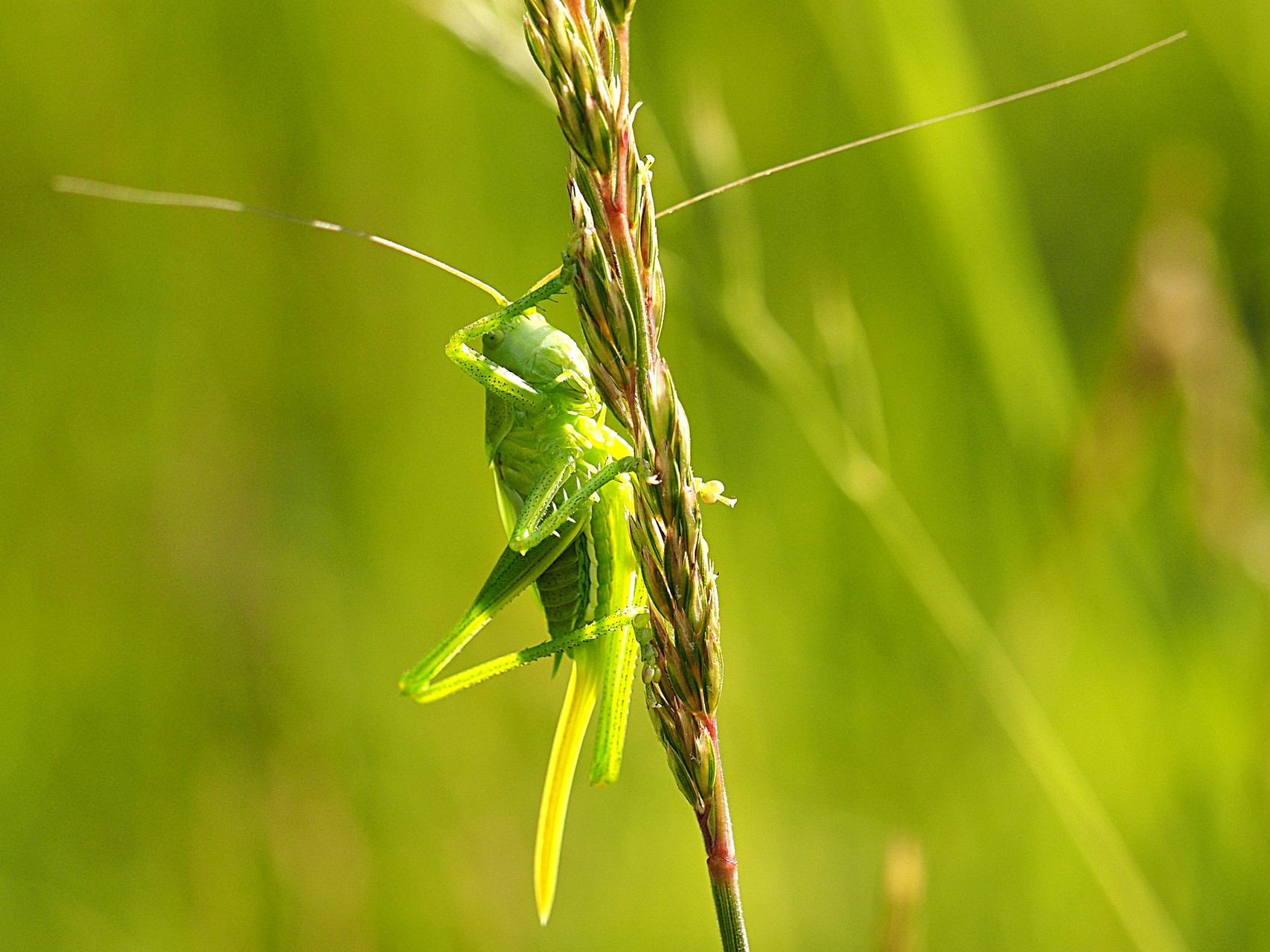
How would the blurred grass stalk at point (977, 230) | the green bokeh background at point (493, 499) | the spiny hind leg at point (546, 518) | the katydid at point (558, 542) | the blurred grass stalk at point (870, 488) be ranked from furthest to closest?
the green bokeh background at point (493, 499) < the blurred grass stalk at point (977, 230) < the blurred grass stalk at point (870, 488) < the katydid at point (558, 542) < the spiny hind leg at point (546, 518)

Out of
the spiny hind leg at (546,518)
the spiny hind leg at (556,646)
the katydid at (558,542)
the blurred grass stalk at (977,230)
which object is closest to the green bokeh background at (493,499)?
the blurred grass stalk at (977,230)

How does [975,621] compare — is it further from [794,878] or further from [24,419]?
[24,419]

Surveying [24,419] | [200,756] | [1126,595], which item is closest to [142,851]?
[200,756]

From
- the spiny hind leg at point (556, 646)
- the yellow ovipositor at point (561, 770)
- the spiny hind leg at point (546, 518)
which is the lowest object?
the yellow ovipositor at point (561, 770)

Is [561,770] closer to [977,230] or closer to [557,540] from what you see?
[557,540]

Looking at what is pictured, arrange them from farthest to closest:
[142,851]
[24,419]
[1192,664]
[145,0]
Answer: [145,0]
[24,419]
[142,851]
[1192,664]

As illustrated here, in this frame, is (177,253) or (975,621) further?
(177,253)

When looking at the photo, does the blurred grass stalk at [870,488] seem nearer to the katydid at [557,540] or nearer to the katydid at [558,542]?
the katydid at [557,540]

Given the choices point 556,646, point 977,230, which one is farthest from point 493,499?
point 977,230
